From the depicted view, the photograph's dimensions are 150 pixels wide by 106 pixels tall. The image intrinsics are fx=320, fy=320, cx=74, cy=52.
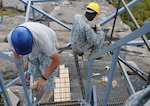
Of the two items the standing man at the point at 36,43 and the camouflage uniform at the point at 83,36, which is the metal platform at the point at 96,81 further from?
the standing man at the point at 36,43

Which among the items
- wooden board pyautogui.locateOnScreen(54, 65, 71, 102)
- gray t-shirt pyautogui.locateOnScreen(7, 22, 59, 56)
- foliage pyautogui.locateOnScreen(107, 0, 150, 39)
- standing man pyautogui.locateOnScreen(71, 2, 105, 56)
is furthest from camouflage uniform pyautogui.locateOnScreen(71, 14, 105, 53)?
foliage pyautogui.locateOnScreen(107, 0, 150, 39)

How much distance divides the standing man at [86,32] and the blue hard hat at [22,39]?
1382 mm

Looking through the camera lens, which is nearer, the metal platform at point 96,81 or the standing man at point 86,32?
the standing man at point 86,32

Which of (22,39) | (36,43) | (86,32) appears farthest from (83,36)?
(22,39)

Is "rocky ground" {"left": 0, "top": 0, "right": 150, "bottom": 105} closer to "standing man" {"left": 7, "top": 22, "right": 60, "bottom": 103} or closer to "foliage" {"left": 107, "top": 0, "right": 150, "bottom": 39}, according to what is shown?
"foliage" {"left": 107, "top": 0, "right": 150, "bottom": 39}

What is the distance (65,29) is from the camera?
7.25 metres

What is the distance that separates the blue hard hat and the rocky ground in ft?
7.29

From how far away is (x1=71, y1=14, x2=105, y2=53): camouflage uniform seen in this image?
446 cm

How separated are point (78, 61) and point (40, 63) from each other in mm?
1775

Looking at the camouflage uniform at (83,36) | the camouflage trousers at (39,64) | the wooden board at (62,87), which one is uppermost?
the camouflage uniform at (83,36)

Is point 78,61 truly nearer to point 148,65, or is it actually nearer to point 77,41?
point 77,41

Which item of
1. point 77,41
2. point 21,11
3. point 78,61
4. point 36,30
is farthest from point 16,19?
point 36,30

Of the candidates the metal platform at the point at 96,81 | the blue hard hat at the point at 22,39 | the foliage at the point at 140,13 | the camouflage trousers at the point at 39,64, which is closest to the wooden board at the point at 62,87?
the metal platform at the point at 96,81

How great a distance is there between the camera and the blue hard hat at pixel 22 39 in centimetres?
313
